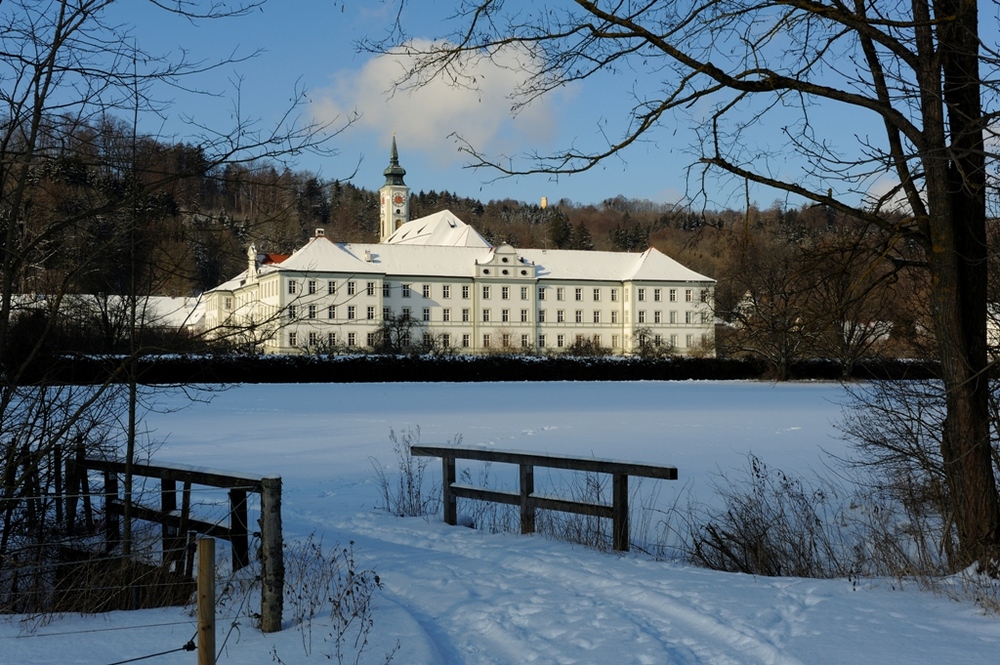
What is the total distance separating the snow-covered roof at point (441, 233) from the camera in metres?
98.2

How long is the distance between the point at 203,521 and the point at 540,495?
9.90 feet

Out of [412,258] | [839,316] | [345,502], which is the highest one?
[412,258]

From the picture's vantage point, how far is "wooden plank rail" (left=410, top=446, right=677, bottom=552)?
305 inches

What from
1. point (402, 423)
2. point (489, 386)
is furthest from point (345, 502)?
point (489, 386)

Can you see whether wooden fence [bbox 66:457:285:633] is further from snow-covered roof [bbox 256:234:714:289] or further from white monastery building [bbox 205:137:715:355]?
snow-covered roof [bbox 256:234:714:289]

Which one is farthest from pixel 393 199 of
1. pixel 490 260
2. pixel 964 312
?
pixel 964 312

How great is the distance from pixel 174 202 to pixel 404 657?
372 cm

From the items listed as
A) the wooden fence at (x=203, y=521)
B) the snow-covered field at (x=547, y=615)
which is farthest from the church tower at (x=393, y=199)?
the wooden fence at (x=203, y=521)

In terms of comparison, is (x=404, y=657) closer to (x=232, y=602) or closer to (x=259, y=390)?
(x=232, y=602)

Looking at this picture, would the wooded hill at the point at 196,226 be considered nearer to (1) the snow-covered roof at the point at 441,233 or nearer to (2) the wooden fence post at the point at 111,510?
(2) the wooden fence post at the point at 111,510

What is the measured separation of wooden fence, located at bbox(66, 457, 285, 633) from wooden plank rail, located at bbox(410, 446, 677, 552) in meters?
2.49

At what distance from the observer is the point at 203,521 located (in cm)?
734

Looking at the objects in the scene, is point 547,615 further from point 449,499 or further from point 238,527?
point 449,499

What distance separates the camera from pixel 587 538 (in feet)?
26.9
